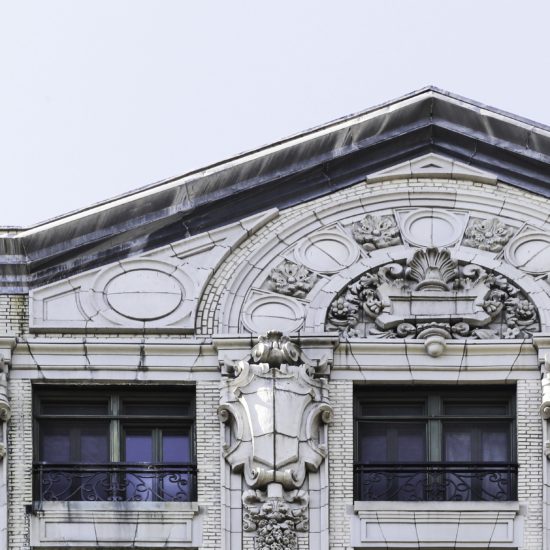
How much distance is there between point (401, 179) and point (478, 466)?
14.6ft

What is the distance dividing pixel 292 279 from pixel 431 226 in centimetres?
214

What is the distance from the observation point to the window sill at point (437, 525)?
4109 centimetres

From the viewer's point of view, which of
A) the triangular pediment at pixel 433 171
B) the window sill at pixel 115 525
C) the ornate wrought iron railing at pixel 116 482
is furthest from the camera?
the triangular pediment at pixel 433 171

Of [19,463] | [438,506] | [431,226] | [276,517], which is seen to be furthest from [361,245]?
[19,463]

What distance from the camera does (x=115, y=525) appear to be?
41.2 meters

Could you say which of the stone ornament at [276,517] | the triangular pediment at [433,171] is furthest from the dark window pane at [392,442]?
the triangular pediment at [433,171]

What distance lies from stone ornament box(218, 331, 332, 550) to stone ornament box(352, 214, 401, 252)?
2.12 metres

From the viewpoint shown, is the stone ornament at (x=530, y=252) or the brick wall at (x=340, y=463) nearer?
the brick wall at (x=340, y=463)

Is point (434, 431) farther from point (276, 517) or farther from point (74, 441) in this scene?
point (74, 441)

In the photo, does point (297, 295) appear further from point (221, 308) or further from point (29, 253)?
point (29, 253)

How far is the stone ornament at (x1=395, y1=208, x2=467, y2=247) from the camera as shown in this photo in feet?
142

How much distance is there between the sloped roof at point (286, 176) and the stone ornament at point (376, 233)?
0.70 m

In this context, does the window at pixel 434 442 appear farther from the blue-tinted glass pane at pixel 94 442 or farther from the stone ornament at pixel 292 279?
the blue-tinted glass pane at pixel 94 442

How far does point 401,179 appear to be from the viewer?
144ft
